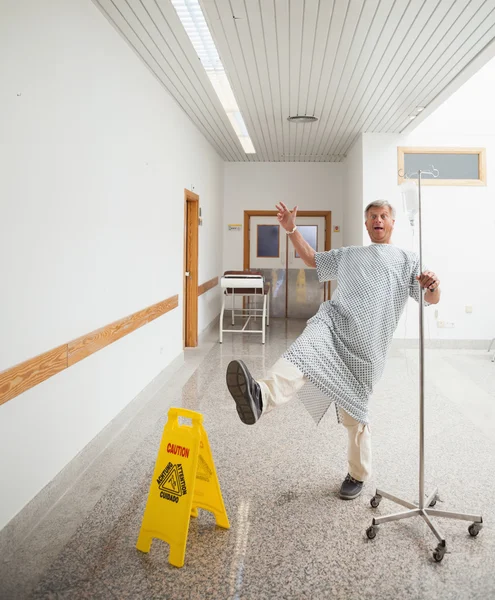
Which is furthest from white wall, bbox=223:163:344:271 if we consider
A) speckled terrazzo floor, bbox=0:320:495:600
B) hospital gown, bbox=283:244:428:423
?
hospital gown, bbox=283:244:428:423

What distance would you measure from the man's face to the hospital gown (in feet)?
0.23

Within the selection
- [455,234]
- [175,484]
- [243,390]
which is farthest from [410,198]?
[455,234]

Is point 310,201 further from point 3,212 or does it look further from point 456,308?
point 3,212

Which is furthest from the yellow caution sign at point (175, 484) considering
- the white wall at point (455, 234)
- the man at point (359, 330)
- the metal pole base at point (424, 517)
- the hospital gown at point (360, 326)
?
the white wall at point (455, 234)

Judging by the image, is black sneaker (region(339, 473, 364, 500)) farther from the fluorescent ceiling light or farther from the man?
the fluorescent ceiling light

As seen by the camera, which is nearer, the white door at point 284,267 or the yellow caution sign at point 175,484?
the yellow caution sign at point 175,484

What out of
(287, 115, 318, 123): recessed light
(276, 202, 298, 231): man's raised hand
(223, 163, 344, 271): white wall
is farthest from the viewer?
(223, 163, 344, 271): white wall

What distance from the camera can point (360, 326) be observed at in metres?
2.48

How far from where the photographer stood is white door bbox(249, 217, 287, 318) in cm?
1005

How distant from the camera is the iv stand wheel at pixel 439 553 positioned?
2.10 metres

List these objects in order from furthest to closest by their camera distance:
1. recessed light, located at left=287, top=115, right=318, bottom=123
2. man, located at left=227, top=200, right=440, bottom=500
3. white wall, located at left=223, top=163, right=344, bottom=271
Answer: white wall, located at left=223, top=163, right=344, bottom=271 < recessed light, located at left=287, top=115, right=318, bottom=123 < man, located at left=227, top=200, right=440, bottom=500

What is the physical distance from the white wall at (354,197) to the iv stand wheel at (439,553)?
18.3 feet

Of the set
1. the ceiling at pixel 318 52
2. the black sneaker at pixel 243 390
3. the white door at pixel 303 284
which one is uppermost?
the ceiling at pixel 318 52

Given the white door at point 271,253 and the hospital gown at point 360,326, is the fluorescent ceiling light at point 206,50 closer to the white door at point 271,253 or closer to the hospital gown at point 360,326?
the hospital gown at point 360,326
